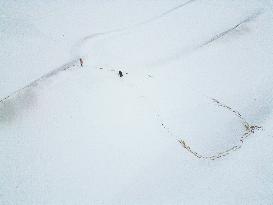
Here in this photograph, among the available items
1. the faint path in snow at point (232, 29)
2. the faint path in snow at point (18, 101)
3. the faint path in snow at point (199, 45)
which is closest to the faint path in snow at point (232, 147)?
the faint path in snow at point (199, 45)

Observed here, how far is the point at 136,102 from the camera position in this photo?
2.78 m

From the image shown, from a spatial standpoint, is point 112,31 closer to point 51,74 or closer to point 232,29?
point 51,74

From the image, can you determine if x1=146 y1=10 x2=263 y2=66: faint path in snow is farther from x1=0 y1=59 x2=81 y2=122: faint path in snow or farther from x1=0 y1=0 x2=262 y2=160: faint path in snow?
x1=0 y1=59 x2=81 y2=122: faint path in snow

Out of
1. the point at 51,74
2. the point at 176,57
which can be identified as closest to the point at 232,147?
the point at 176,57

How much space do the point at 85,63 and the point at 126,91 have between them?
57cm

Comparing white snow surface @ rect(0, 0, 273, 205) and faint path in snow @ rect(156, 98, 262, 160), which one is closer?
white snow surface @ rect(0, 0, 273, 205)

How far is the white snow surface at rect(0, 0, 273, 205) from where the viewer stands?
2242mm

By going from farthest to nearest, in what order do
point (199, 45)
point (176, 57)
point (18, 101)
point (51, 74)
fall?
point (199, 45) < point (176, 57) < point (51, 74) < point (18, 101)

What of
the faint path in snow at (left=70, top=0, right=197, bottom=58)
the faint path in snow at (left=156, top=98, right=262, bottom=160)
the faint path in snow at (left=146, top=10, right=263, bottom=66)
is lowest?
the faint path in snow at (left=156, top=98, right=262, bottom=160)

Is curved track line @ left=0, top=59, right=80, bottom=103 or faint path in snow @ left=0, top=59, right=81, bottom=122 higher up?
curved track line @ left=0, top=59, right=80, bottom=103

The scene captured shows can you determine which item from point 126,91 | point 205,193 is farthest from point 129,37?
point 205,193

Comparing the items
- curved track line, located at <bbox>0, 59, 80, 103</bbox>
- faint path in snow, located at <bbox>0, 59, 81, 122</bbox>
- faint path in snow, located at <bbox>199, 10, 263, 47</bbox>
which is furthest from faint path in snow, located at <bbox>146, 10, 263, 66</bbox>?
faint path in snow, located at <bbox>0, 59, 81, 122</bbox>

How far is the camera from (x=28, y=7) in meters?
3.63

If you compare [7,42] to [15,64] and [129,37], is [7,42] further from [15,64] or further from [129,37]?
[129,37]
